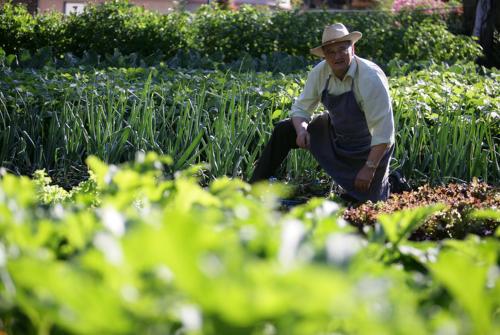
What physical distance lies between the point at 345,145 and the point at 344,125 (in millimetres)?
148

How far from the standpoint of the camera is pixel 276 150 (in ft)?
18.0

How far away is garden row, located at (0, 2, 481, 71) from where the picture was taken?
40.1 feet

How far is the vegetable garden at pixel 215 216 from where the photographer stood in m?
0.93

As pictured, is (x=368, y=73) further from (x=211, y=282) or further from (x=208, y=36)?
(x=208, y=36)

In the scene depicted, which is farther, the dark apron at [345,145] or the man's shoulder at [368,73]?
the dark apron at [345,145]

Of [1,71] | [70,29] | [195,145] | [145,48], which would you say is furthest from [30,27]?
[195,145]

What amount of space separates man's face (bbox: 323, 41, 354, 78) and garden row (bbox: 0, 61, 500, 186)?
0.65m

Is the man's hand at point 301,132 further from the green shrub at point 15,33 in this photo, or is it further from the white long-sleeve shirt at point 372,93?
the green shrub at point 15,33

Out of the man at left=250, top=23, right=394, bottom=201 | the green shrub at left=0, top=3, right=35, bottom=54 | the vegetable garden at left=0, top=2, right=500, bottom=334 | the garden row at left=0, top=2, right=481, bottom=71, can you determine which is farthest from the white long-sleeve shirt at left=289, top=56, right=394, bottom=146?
the green shrub at left=0, top=3, right=35, bottom=54

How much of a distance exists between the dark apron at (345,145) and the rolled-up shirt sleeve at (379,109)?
0.57 ft

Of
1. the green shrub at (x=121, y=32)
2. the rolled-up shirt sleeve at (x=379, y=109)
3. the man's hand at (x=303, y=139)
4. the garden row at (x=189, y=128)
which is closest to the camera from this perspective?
the rolled-up shirt sleeve at (x=379, y=109)

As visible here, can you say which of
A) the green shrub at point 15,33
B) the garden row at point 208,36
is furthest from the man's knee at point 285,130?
the green shrub at point 15,33

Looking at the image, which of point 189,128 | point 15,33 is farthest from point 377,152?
point 15,33

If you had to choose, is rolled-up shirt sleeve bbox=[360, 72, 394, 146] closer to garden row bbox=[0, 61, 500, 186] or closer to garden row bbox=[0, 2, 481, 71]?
garden row bbox=[0, 61, 500, 186]
